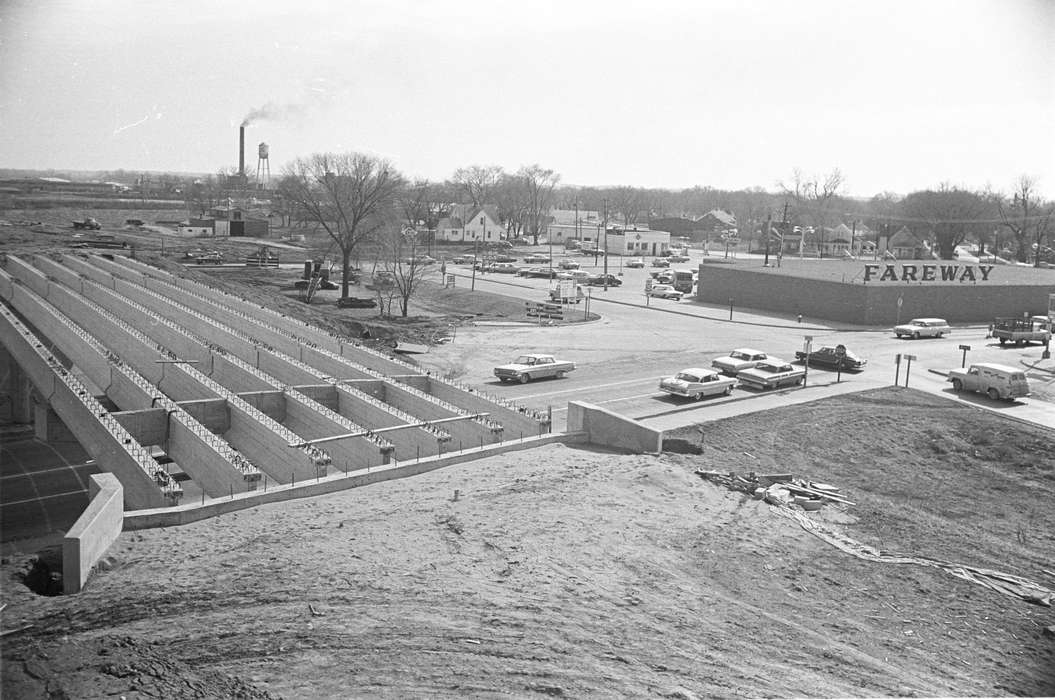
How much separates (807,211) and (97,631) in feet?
339

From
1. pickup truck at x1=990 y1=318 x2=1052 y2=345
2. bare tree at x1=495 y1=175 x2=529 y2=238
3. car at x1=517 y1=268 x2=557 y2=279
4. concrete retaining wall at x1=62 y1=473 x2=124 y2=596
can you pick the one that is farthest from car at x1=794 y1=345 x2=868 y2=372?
bare tree at x1=495 y1=175 x2=529 y2=238

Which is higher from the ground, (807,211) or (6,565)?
(807,211)

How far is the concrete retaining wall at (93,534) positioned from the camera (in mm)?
8656

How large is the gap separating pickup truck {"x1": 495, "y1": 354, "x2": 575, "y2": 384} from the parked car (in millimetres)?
10881

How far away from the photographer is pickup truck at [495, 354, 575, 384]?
2458 cm

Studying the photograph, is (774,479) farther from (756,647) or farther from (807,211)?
(807,211)

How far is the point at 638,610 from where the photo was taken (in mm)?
9203

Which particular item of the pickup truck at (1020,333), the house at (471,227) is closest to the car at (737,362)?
the pickup truck at (1020,333)

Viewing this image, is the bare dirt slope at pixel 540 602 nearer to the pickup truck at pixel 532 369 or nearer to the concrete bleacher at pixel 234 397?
the concrete bleacher at pixel 234 397

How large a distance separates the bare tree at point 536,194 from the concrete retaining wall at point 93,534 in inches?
3370

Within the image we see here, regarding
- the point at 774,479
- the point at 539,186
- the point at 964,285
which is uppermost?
the point at 539,186

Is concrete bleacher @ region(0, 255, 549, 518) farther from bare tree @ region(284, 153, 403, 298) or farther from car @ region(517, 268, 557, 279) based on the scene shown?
car @ region(517, 268, 557, 279)

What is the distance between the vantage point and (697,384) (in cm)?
2222

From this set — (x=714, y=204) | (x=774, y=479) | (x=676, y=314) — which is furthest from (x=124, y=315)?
(x=714, y=204)
